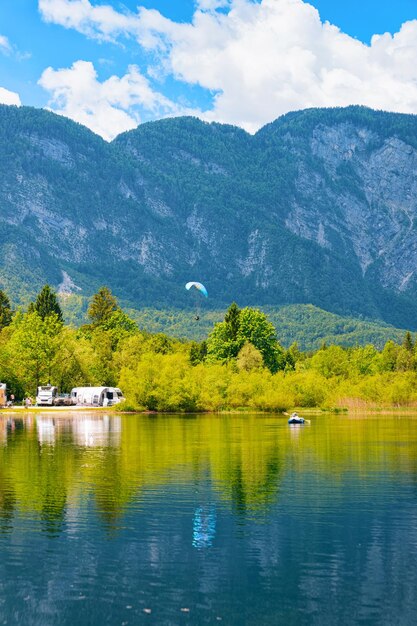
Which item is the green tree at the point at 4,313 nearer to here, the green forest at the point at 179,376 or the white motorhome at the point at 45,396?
the green forest at the point at 179,376

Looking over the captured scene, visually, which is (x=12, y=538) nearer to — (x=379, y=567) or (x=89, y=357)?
(x=379, y=567)

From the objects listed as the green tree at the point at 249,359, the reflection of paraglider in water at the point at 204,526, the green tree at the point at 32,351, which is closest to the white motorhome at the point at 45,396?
the green tree at the point at 32,351

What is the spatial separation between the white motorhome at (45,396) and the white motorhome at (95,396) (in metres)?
6.71

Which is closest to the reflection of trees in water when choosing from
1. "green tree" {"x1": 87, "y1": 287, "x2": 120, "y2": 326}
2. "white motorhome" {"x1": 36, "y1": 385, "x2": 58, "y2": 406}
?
"white motorhome" {"x1": 36, "y1": 385, "x2": 58, "y2": 406}

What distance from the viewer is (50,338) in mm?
125812

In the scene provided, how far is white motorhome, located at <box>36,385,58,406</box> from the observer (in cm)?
11906

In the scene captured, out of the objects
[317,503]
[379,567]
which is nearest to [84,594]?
[379,567]

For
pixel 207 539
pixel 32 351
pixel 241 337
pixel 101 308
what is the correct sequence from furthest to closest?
pixel 101 308, pixel 241 337, pixel 32 351, pixel 207 539

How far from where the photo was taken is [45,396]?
119 meters

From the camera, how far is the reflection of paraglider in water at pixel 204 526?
88.8 ft

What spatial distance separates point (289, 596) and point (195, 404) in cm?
9940

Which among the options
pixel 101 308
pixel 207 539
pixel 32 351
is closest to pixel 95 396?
pixel 32 351

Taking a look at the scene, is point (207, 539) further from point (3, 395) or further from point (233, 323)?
point (233, 323)

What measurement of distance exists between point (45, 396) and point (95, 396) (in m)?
8.19
